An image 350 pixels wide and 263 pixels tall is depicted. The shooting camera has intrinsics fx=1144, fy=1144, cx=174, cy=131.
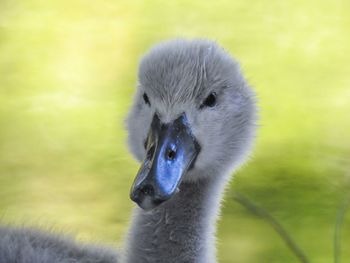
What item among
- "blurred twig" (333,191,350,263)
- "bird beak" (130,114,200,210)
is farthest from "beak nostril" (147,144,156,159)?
"blurred twig" (333,191,350,263)

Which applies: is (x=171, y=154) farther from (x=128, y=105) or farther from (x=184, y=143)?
(x=128, y=105)

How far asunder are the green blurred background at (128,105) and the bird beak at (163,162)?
0.58 m

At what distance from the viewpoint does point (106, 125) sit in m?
2.33

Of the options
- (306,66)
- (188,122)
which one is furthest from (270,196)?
(188,122)

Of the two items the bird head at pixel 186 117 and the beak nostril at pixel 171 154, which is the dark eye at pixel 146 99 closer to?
the bird head at pixel 186 117

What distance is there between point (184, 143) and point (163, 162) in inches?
2.1

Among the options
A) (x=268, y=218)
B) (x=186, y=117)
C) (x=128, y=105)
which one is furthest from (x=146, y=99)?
(x=268, y=218)

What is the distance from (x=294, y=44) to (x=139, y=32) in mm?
336

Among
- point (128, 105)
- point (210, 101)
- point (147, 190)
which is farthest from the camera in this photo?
point (128, 105)

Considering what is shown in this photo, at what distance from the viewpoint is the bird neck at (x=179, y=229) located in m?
1.52

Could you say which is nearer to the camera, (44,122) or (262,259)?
(262,259)

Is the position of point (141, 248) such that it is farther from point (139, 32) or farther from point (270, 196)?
point (139, 32)

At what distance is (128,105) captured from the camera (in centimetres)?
205

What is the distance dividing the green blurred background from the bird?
17.8 inches
